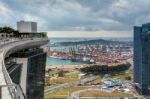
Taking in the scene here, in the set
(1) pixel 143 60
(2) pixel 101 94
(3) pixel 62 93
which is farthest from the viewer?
(1) pixel 143 60

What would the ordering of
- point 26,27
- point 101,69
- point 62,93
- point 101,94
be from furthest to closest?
point 101,69, point 62,93, point 101,94, point 26,27

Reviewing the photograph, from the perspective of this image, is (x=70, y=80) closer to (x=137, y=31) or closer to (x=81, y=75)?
(x=81, y=75)

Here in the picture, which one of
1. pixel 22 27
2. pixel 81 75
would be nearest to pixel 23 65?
pixel 22 27

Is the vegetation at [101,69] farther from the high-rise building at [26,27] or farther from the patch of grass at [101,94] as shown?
the high-rise building at [26,27]

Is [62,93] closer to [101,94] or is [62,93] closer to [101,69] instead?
[101,94]

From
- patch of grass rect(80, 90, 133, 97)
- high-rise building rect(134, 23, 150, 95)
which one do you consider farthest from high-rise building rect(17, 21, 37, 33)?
high-rise building rect(134, 23, 150, 95)

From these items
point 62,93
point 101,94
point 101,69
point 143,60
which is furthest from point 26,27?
point 101,69
